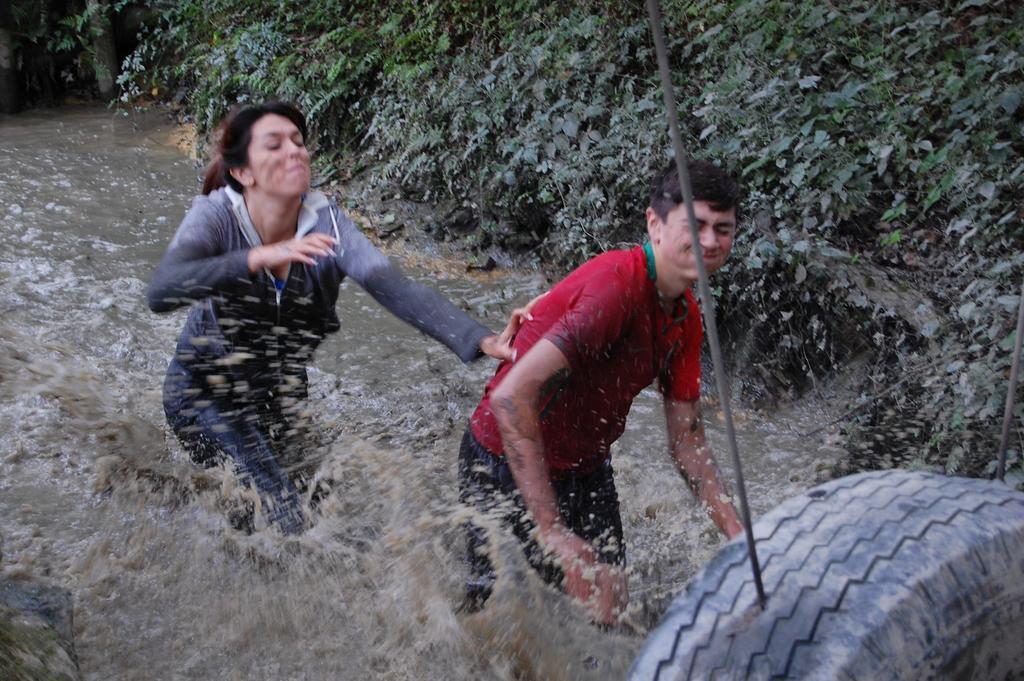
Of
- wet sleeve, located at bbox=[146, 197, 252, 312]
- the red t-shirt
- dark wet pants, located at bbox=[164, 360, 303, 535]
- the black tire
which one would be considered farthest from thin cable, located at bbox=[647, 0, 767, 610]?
dark wet pants, located at bbox=[164, 360, 303, 535]

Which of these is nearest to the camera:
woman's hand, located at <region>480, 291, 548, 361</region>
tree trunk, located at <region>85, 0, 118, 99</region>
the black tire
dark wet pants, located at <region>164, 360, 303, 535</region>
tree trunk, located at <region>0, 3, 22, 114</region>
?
the black tire

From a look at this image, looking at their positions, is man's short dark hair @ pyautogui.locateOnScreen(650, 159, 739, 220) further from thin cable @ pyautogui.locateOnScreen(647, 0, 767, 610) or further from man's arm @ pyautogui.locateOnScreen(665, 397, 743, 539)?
thin cable @ pyautogui.locateOnScreen(647, 0, 767, 610)

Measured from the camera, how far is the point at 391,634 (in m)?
3.50

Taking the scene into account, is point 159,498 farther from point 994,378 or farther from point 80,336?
point 994,378

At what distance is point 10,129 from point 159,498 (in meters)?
9.22

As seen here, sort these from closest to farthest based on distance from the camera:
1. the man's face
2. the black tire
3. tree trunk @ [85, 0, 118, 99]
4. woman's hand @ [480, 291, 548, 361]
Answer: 1. the black tire
2. the man's face
3. woman's hand @ [480, 291, 548, 361]
4. tree trunk @ [85, 0, 118, 99]

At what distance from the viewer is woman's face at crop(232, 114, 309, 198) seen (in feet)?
10.7

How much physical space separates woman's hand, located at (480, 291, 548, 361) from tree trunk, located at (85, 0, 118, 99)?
1177 centimetres

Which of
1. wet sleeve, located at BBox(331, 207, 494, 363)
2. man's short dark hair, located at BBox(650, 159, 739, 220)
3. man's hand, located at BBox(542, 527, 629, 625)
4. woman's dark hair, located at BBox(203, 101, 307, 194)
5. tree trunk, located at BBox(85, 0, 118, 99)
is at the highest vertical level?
tree trunk, located at BBox(85, 0, 118, 99)

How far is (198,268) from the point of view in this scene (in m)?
3.07

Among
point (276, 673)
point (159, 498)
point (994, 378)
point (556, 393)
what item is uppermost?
point (556, 393)

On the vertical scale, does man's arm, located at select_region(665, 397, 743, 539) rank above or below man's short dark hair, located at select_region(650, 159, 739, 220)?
below

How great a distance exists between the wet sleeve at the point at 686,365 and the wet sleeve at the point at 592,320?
0.33 metres

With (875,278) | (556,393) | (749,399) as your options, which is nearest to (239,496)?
(556,393)
